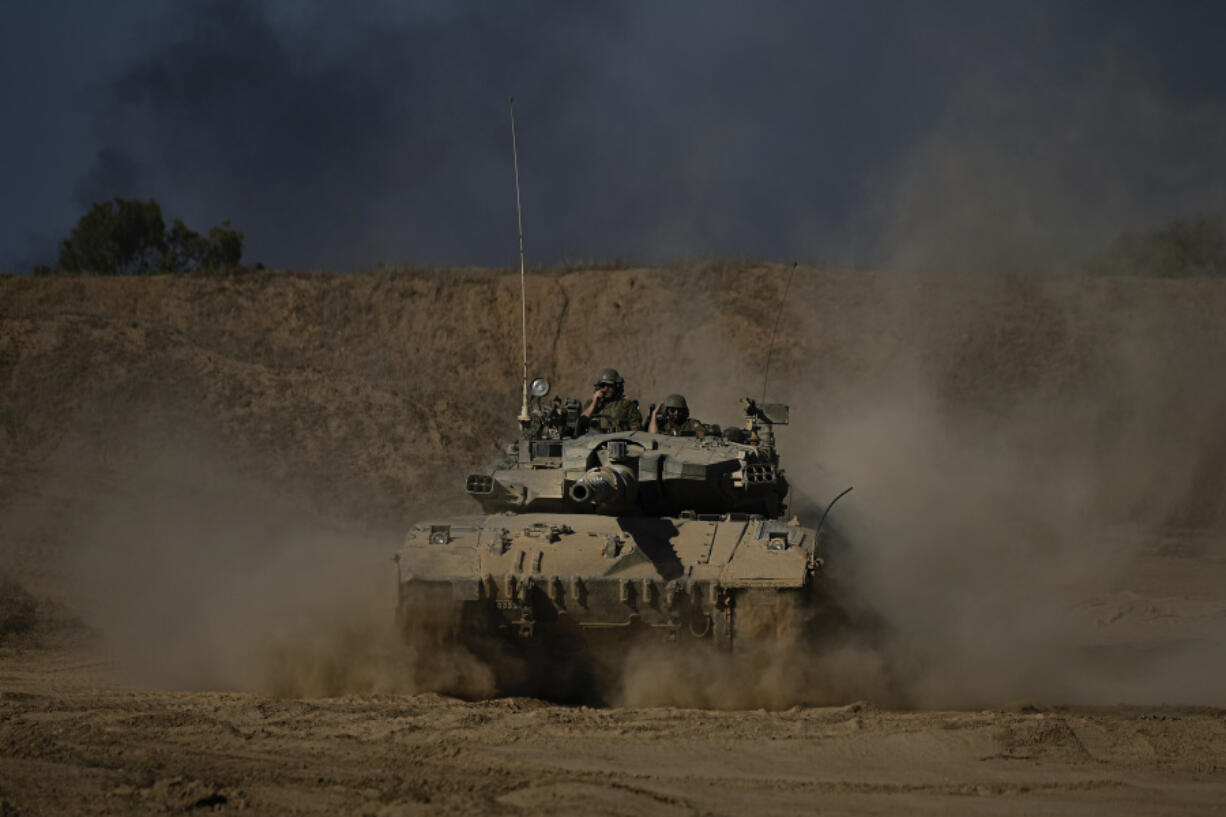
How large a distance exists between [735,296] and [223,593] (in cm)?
2238

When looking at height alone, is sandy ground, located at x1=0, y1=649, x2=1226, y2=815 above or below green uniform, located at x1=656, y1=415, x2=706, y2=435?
below

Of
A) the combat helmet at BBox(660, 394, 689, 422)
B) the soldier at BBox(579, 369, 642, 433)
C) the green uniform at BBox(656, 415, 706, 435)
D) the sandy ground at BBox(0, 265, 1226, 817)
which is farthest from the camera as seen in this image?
the soldier at BBox(579, 369, 642, 433)

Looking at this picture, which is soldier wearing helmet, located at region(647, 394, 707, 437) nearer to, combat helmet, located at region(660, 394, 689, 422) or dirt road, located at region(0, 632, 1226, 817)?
combat helmet, located at region(660, 394, 689, 422)

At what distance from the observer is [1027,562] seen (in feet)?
75.8

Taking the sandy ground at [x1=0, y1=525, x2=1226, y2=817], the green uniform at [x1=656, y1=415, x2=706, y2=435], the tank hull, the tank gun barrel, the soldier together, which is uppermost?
the soldier

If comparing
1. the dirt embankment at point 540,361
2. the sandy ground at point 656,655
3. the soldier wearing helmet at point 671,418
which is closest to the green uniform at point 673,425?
the soldier wearing helmet at point 671,418

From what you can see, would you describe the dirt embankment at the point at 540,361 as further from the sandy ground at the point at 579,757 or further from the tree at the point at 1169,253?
the sandy ground at the point at 579,757

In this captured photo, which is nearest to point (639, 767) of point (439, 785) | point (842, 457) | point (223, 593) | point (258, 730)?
point (439, 785)

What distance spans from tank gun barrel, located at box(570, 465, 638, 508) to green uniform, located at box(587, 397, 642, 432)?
247cm

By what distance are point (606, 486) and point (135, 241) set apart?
118 feet

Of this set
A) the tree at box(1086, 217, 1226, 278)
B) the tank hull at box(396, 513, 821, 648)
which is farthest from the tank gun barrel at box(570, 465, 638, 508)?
the tree at box(1086, 217, 1226, 278)

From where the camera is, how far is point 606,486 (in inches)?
468

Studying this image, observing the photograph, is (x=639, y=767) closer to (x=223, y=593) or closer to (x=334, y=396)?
(x=223, y=593)

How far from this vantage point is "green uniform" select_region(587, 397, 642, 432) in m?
14.9
